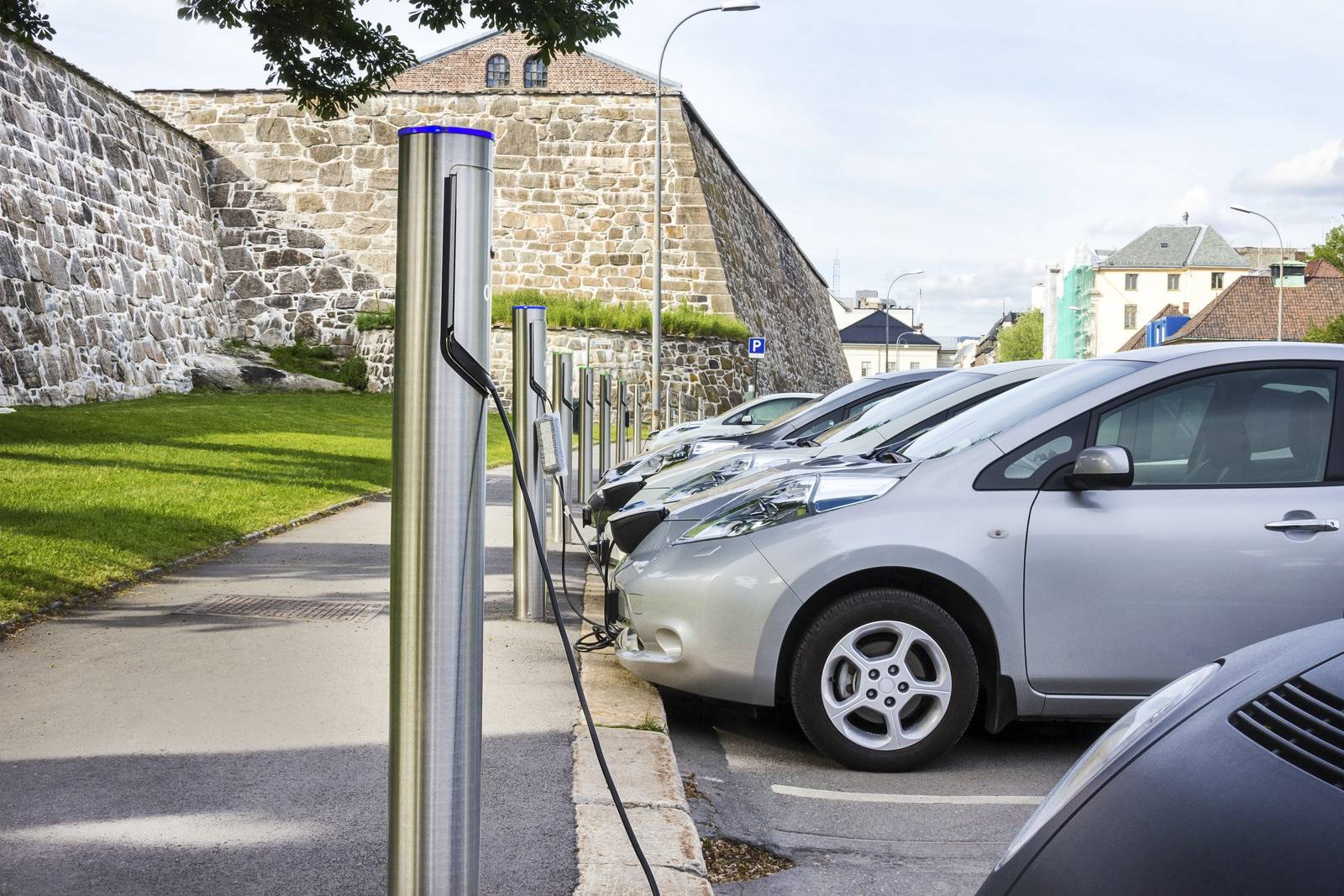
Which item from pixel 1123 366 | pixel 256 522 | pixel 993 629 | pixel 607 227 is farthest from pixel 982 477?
pixel 607 227

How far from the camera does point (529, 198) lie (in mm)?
35312

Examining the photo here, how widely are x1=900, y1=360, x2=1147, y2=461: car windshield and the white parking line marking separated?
4.23 feet

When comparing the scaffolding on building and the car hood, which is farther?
the scaffolding on building

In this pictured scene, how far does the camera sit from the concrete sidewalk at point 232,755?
319cm

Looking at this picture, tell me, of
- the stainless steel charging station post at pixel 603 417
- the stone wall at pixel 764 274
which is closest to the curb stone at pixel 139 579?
the stainless steel charging station post at pixel 603 417

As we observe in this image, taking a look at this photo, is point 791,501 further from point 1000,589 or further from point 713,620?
point 1000,589

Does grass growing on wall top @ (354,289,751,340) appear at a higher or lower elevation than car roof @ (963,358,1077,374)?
higher

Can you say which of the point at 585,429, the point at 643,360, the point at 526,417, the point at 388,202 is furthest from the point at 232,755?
the point at 388,202

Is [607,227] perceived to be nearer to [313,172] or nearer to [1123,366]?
[313,172]

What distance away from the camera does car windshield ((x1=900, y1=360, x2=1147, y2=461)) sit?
4980 mm

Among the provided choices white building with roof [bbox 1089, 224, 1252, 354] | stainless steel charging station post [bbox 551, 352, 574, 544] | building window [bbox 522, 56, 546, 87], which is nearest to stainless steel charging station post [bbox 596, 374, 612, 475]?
stainless steel charging station post [bbox 551, 352, 574, 544]

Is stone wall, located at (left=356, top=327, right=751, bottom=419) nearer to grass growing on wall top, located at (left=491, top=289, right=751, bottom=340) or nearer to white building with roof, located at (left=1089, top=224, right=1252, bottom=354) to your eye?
grass growing on wall top, located at (left=491, top=289, right=751, bottom=340)

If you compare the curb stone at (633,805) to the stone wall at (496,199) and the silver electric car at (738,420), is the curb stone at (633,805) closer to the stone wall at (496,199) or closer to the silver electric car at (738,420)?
the silver electric car at (738,420)

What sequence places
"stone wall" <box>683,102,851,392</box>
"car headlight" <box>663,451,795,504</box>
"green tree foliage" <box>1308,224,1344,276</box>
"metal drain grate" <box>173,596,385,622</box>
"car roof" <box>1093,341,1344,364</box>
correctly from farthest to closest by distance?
"green tree foliage" <box>1308,224,1344,276</box>
"stone wall" <box>683,102,851,392</box>
"car headlight" <box>663,451,795,504</box>
"metal drain grate" <box>173,596,385,622</box>
"car roof" <box>1093,341,1344,364</box>
